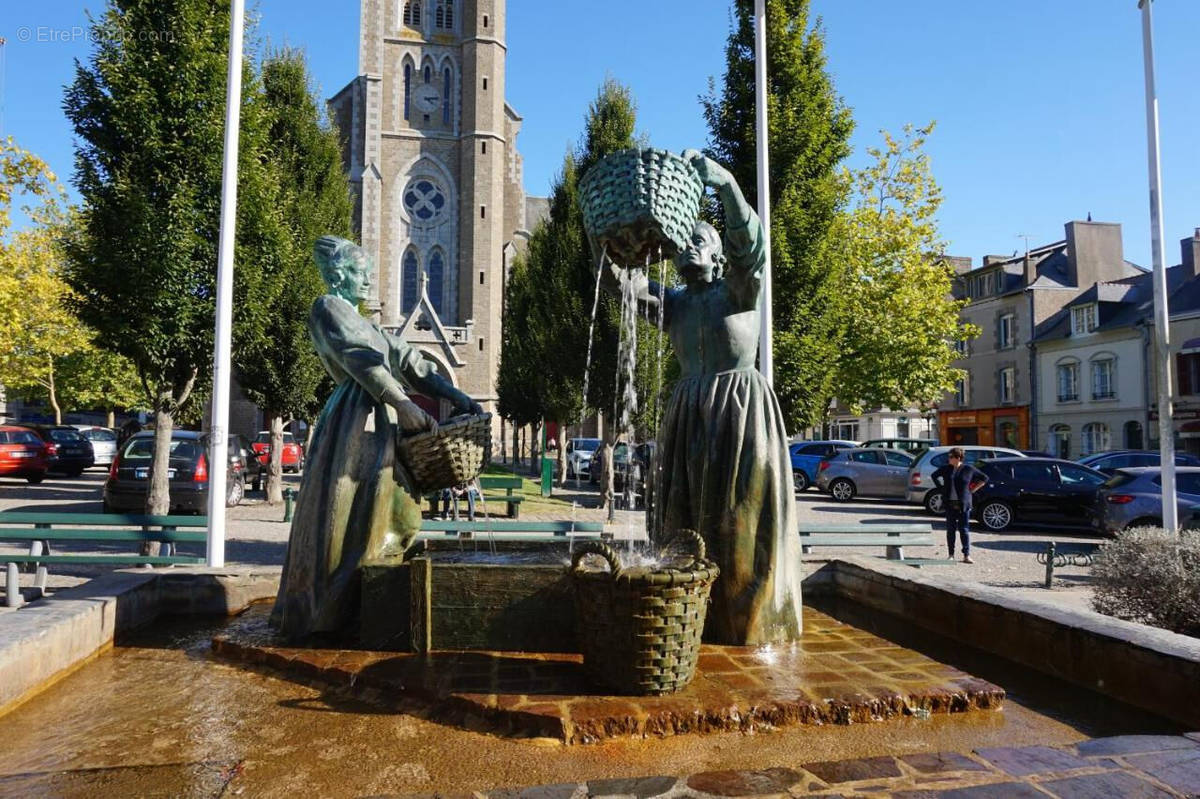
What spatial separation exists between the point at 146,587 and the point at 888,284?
24.8 meters

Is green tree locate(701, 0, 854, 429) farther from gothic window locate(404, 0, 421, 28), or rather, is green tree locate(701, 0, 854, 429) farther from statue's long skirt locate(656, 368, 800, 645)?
gothic window locate(404, 0, 421, 28)

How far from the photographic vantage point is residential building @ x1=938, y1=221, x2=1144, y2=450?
37.1 m

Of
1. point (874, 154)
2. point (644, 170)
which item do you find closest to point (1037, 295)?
point (874, 154)

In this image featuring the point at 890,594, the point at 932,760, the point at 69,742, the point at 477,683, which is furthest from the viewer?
the point at 890,594

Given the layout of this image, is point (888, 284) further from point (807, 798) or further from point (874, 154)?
point (807, 798)

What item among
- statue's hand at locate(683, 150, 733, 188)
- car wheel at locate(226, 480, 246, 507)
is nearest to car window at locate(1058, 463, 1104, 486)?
statue's hand at locate(683, 150, 733, 188)

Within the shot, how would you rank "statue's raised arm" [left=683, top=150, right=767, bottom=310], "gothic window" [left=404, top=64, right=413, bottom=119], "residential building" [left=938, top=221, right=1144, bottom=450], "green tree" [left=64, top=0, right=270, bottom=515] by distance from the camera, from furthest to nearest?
"gothic window" [left=404, top=64, right=413, bottom=119]
"residential building" [left=938, top=221, right=1144, bottom=450]
"green tree" [left=64, top=0, right=270, bottom=515]
"statue's raised arm" [left=683, top=150, right=767, bottom=310]

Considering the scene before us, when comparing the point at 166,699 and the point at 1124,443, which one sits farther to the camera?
the point at 1124,443

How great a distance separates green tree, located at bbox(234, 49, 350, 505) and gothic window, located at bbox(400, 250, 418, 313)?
25.3 m

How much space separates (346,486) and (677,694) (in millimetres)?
2017

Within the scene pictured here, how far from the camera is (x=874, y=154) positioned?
2736cm

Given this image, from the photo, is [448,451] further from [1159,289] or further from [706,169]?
[1159,289]

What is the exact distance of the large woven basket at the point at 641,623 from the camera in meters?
3.08

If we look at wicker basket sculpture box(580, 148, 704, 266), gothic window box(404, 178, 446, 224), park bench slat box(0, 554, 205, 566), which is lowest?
park bench slat box(0, 554, 205, 566)
